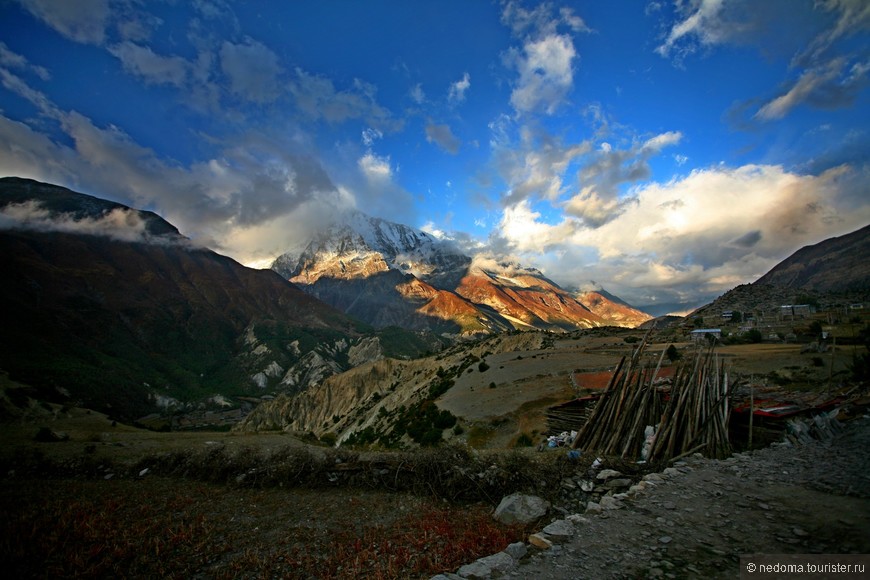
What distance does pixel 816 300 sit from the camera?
89000mm

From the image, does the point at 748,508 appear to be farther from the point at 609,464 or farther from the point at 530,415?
the point at 530,415

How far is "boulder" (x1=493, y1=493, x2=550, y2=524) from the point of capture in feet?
23.4

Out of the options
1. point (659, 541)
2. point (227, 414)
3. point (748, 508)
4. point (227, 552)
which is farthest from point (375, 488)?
point (227, 414)

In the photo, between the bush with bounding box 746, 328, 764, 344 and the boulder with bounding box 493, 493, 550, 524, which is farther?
the bush with bounding box 746, 328, 764, 344

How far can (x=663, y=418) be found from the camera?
34.1 feet

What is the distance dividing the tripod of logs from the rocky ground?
217 cm

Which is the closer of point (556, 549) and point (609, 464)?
point (556, 549)

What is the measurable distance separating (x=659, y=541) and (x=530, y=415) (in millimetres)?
19897

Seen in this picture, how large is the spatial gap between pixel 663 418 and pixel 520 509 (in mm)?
5818

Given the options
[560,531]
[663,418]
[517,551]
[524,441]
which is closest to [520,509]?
[560,531]

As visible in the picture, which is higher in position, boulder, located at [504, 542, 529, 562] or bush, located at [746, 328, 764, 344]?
bush, located at [746, 328, 764, 344]

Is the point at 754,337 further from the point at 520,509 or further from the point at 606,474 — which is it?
the point at 520,509

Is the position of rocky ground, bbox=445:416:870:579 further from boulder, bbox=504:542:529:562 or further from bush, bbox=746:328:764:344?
bush, bbox=746:328:764:344

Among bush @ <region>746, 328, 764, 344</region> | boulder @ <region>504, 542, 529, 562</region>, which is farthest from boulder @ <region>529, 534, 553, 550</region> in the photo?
bush @ <region>746, 328, 764, 344</region>
